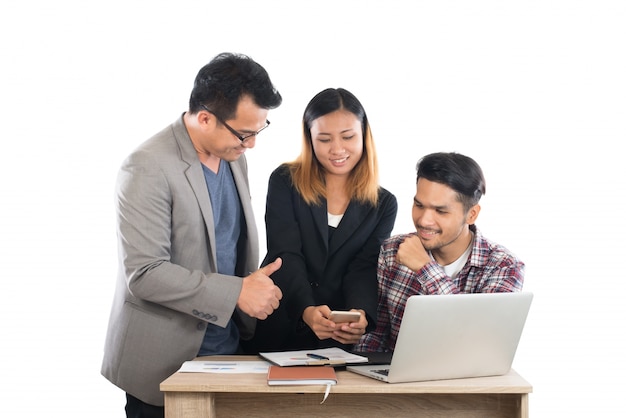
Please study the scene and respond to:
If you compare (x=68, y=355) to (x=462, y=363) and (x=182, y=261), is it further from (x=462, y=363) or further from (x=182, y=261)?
(x=462, y=363)

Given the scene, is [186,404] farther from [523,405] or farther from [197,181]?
[523,405]

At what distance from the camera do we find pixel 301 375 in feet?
7.20

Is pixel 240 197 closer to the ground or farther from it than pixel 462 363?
farther from it

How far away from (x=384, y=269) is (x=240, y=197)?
596mm

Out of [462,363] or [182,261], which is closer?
[462,363]

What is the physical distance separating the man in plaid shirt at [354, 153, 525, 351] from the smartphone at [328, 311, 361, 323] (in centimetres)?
26

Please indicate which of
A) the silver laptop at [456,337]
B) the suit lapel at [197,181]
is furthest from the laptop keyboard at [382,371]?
the suit lapel at [197,181]

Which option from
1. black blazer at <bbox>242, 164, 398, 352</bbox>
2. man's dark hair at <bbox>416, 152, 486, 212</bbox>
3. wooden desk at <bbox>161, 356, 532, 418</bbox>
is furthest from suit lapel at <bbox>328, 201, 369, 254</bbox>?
wooden desk at <bbox>161, 356, 532, 418</bbox>

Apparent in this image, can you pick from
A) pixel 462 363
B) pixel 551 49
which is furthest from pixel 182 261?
pixel 551 49

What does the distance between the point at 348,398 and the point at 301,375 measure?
0.24 metres

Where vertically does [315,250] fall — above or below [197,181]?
below

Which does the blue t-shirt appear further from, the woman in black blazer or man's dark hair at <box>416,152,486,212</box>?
man's dark hair at <box>416,152,486,212</box>

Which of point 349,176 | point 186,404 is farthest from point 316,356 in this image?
point 349,176

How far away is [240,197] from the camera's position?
2.74 metres
